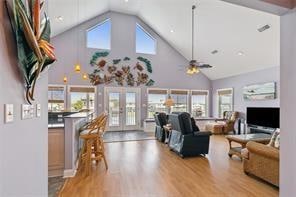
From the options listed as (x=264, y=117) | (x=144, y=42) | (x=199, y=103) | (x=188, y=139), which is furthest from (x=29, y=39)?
(x=199, y=103)

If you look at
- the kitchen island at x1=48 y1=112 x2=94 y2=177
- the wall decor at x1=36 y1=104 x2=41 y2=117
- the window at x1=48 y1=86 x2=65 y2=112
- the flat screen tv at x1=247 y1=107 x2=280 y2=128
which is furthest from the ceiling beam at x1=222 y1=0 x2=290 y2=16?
the window at x1=48 y1=86 x2=65 y2=112

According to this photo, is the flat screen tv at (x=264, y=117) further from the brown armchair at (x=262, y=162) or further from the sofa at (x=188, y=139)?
the brown armchair at (x=262, y=162)

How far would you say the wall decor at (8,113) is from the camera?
1.02 metres

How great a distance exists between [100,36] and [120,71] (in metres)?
1.90

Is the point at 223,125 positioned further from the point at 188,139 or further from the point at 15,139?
the point at 15,139

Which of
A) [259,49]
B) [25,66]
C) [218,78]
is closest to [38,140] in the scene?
[25,66]

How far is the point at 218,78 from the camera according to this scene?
10.1 metres

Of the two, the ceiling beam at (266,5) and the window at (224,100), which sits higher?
the ceiling beam at (266,5)

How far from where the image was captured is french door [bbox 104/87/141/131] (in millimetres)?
9021

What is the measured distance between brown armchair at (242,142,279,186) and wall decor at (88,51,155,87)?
21.7 ft

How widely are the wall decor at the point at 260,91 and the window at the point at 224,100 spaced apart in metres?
1.03

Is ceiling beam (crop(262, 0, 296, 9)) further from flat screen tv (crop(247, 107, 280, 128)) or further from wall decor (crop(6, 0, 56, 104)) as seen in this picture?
flat screen tv (crop(247, 107, 280, 128))

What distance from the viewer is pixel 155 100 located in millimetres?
9750

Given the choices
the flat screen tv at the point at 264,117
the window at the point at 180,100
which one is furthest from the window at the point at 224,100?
the flat screen tv at the point at 264,117
